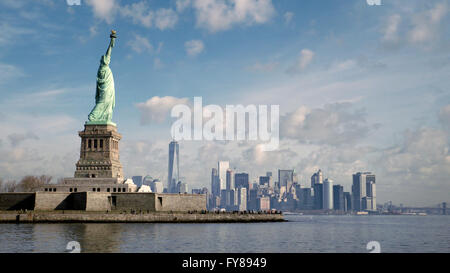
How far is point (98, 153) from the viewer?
108188 millimetres

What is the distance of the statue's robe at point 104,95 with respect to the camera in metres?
111

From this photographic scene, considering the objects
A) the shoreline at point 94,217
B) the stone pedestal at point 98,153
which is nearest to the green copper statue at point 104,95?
the stone pedestal at point 98,153

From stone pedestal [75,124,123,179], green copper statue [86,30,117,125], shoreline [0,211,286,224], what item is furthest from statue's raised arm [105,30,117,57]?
shoreline [0,211,286,224]

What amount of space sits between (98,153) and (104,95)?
13023mm

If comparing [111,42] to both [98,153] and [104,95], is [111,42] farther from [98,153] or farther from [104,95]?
[98,153]

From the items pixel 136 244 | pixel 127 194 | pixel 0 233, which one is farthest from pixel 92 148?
pixel 136 244

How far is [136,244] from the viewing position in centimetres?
5497

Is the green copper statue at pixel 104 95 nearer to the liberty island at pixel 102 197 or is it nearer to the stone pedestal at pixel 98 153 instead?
the liberty island at pixel 102 197

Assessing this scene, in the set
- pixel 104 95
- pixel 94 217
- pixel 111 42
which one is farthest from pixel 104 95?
pixel 94 217

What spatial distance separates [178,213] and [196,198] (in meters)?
8.66

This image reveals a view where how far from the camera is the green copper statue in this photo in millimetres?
110438

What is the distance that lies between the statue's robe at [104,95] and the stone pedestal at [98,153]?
7.46 feet
